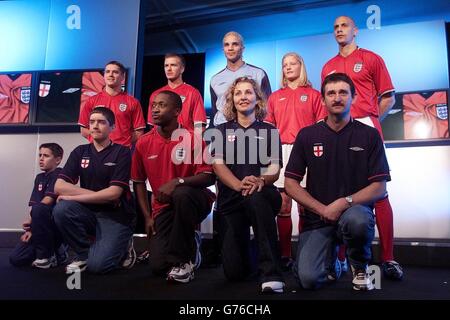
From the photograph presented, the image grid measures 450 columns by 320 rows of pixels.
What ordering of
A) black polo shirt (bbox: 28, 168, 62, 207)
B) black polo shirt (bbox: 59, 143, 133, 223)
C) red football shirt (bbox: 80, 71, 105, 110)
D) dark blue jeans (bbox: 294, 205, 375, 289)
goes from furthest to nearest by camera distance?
red football shirt (bbox: 80, 71, 105, 110) < black polo shirt (bbox: 28, 168, 62, 207) < black polo shirt (bbox: 59, 143, 133, 223) < dark blue jeans (bbox: 294, 205, 375, 289)

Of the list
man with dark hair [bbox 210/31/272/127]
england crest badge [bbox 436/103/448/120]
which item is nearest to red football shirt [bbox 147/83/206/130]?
man with dark hair [bbox 210/31/272/127]

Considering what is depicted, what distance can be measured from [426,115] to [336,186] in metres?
2.40

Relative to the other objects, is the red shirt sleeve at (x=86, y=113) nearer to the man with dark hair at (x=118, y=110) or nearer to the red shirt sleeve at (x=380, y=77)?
the man with dark hair at (x=118, y=110)

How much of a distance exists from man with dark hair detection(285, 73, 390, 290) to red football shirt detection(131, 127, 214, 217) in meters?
0.54

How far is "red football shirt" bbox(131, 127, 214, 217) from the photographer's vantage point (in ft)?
7.48

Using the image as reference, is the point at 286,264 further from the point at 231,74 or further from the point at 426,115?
the point at 426,115

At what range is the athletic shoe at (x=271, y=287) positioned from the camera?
1.70m

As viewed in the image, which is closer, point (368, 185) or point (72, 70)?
point (368, 185)

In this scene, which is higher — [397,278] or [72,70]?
[72,70]

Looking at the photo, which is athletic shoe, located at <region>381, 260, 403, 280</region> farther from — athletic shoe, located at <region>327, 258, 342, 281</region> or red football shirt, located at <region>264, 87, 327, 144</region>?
red football shirt, located at <region>264, 87, 327, 144</region>
